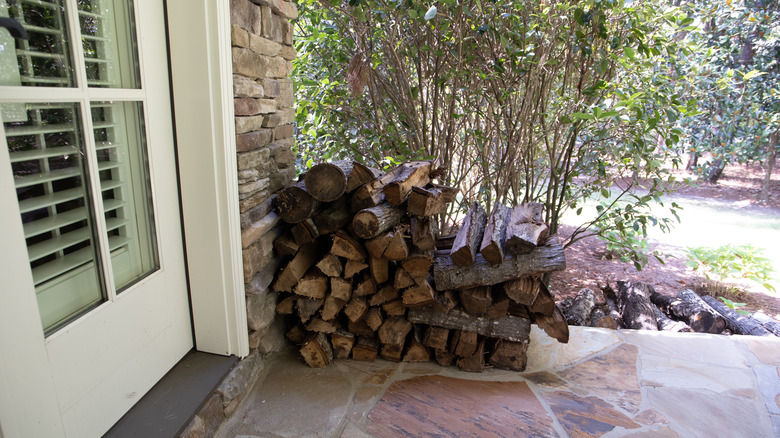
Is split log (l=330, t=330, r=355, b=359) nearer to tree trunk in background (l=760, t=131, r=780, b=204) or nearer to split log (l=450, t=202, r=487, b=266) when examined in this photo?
split log (l=450, t=202, r=487, b=266)

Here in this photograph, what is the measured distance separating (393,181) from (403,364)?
865 mm

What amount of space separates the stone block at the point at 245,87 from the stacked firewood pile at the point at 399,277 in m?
0.38

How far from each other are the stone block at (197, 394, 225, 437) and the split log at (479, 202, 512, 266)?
121 centimetres

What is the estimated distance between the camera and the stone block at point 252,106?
1.71 m

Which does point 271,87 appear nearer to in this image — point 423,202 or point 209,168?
point 209,168

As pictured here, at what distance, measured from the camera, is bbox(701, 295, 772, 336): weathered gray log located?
2924 mm

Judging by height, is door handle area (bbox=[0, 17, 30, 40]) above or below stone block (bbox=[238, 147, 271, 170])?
above

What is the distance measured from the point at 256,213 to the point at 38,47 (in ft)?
3.01

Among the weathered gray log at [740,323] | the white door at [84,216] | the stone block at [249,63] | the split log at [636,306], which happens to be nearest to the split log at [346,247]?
the white door at [84,216]

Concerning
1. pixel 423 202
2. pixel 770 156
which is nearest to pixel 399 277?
pixel 423 202

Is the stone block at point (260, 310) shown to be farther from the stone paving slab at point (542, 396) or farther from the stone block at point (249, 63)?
the stone block at point (249, 63)

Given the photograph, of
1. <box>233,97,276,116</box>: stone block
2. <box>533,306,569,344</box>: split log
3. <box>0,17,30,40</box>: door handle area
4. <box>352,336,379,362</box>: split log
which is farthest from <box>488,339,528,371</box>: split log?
<box>0,17,30,40</box>: door handle area

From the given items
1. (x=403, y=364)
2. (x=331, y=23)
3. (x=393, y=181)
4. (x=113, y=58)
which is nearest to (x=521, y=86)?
(x=331, y=23)

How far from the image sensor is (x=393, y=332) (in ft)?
6.97
